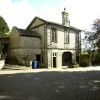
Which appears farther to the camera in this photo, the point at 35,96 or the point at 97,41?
the point at 97,41

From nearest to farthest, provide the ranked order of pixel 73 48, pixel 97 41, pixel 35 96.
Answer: pixel 35 96 → pixel 97 41 → pixel 73 48

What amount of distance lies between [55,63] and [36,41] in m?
4.89

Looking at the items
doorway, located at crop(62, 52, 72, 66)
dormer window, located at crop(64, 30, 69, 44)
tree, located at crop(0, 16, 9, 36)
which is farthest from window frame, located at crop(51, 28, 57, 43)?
tree, located at crop(0, 16, 9, 36)

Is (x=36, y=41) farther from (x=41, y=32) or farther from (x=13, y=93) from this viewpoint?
(x=13, y=93)

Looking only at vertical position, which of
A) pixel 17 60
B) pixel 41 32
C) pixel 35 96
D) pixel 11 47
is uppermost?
pixel 41 32

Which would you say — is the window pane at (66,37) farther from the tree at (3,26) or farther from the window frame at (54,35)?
the tree at (3,26)

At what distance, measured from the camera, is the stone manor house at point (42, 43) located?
27094 mm

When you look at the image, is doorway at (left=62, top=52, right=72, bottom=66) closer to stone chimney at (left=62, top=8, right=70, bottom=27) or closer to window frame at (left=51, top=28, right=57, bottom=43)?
window frame at (left=51, top=28, right=57, bottom=43)

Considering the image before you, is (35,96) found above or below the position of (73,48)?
below

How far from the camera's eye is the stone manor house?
27.1 meters

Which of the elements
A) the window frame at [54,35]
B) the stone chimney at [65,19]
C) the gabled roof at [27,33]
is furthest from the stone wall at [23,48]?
the stone chimney at [65,19]

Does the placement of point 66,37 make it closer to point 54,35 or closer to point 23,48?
point 54,35

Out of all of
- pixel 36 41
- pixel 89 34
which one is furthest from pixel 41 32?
pixel 89 34

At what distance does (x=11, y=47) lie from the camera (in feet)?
96.4
